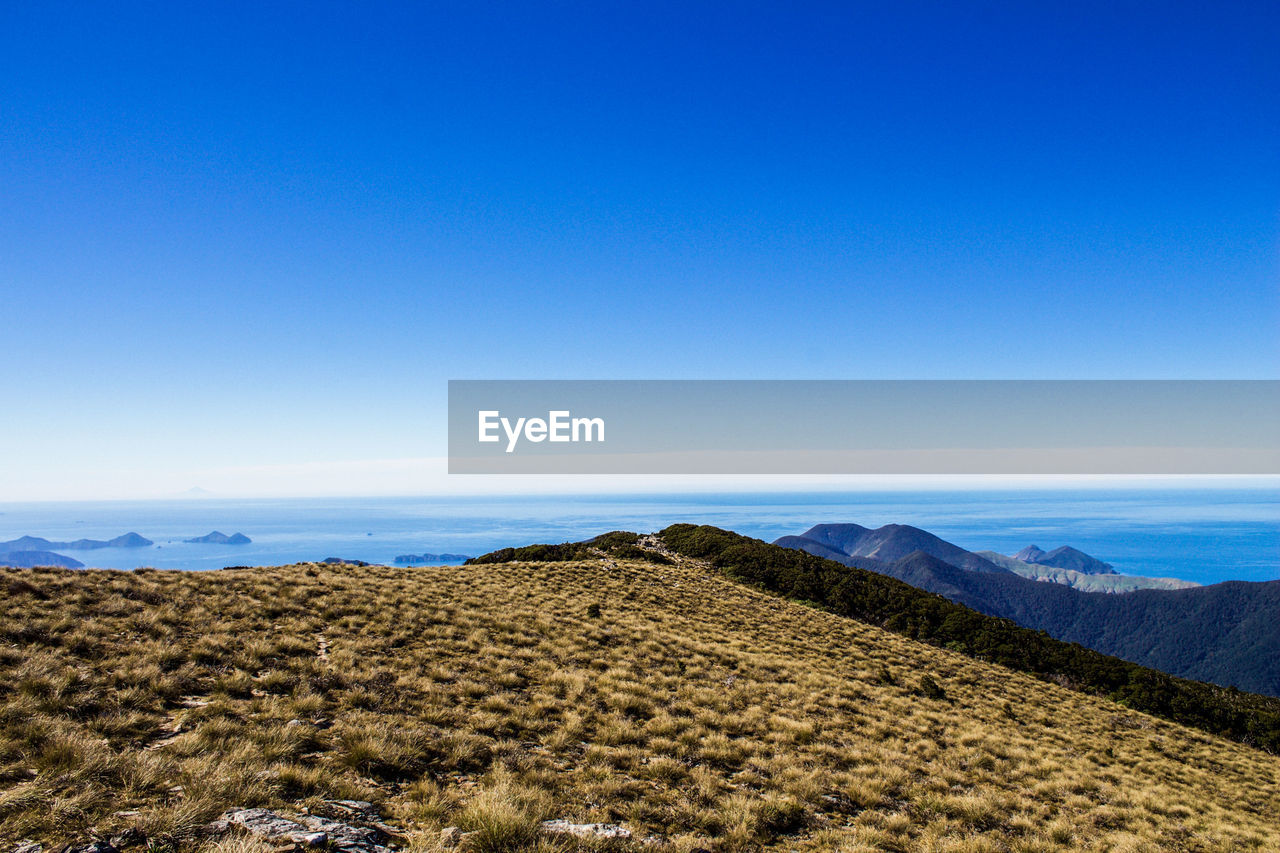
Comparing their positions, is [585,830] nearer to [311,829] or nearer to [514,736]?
[311,829]

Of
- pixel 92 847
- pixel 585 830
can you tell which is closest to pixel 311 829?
pixel 92 847

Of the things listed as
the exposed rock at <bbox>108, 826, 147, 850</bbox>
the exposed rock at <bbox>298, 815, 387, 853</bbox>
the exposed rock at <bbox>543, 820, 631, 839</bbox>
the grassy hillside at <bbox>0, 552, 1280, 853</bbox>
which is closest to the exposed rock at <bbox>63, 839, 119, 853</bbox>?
the exposed rock at <bbox>108, 826, 147, 850</bbox>

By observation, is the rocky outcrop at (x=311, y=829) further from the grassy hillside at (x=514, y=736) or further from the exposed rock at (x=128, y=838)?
the exposed rock at (x=128, y=838)

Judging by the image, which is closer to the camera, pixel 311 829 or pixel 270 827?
pixel 270 827

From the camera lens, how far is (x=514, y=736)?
32.2ft

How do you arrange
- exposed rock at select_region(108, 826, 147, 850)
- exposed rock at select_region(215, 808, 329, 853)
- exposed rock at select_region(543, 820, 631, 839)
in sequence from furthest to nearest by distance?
1. exposed rock at select_region(543, 820, 631, 839)
2. exposed rock at select_region(215, 808, 329, 853)
3. exposed rock at select_region(108, 826, 147, 850)

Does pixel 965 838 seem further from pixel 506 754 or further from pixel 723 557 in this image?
pixel 723 557

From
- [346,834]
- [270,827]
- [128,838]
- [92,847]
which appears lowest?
[346,834]

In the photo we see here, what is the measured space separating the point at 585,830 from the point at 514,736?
3707 millimetres

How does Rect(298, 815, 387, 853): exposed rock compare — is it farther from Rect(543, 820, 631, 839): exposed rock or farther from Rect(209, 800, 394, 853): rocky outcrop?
Rect(543, 820, 631, 839): exposed rock

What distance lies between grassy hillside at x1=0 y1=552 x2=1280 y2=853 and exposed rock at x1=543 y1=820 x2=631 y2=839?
304mm

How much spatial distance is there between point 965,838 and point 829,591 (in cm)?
2808

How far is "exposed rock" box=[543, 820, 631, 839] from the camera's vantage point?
21.3 feet

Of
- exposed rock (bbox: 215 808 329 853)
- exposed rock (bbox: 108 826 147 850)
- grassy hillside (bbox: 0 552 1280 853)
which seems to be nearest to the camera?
exposed rock (bbox: 108 826 147 850)
